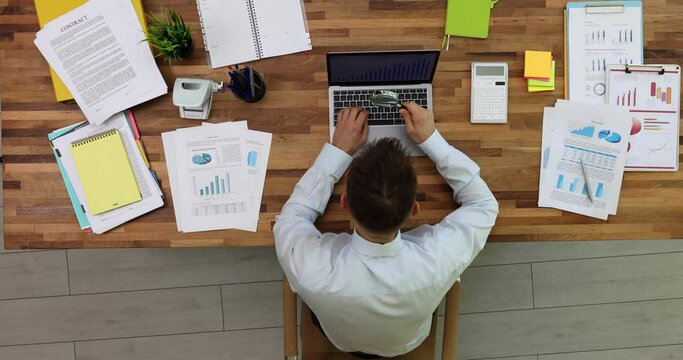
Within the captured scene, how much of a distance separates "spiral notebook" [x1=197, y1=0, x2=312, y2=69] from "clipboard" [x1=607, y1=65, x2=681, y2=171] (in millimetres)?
938

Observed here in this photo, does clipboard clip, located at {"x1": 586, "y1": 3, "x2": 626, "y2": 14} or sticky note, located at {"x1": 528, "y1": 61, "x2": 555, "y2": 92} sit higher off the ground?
clipboard clip, located at {"x1": 586, "y1": 3, "x2": 626, "y2": 14}

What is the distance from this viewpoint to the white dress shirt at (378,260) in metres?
1.09

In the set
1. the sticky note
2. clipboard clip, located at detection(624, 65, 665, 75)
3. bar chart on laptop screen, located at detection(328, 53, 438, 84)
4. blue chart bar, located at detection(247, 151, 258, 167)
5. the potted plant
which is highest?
the potted plant

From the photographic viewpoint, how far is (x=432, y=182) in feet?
4.57

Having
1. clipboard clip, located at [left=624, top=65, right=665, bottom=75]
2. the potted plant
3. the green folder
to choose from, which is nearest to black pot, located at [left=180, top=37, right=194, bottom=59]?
the potted plant

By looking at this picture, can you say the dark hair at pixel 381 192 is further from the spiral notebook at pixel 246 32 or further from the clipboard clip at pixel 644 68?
the clipboard clip at pixel 644 68

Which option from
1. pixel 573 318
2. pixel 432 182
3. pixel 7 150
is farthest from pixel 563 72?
pixel 7 150

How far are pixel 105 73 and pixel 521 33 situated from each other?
125cm

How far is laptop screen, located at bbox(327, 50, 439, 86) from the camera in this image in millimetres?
1336

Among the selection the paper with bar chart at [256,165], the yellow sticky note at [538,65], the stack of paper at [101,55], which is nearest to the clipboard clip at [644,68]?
the yellow sticky note at [538,65]

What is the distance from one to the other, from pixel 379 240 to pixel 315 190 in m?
0.31

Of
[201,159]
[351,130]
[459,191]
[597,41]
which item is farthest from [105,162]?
[597,41]

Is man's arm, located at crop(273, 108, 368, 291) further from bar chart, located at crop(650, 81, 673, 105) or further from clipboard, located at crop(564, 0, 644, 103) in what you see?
bar chart, located at crop(650, 81, 673, 105)

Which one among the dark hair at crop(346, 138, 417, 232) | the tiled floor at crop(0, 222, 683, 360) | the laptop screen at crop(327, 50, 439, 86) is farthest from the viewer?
the tiled floor at crop(0, 222, 683, 360)
